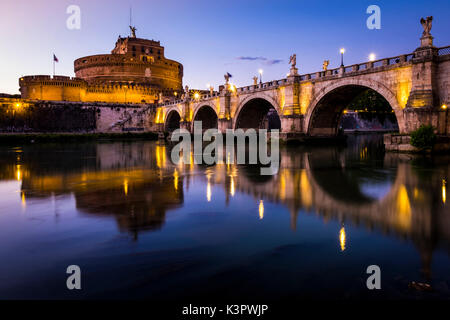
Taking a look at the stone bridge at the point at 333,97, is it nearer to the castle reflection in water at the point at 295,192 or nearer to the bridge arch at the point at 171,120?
the castle reflection in water at the point at 295,192

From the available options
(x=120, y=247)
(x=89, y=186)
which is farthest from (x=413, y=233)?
(x=89, y=186)

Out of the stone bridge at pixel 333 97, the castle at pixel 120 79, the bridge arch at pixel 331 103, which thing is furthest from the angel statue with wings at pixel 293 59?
the castle at pixel 120 79

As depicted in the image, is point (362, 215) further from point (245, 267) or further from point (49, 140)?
point (49, 140)

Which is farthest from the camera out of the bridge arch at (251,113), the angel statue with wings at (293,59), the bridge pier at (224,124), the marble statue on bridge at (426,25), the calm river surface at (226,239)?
the bridge pier at (224,124)

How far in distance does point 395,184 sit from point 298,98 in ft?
72.8

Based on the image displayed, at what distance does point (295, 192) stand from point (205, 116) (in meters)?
48.9

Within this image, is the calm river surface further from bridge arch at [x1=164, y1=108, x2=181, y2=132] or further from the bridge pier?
bridge arch at [x1=164, y1=108, x2=181, y2=132]

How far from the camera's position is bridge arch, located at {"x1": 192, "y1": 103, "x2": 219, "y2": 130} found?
53769 millimetres

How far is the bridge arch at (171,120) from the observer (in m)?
66.2

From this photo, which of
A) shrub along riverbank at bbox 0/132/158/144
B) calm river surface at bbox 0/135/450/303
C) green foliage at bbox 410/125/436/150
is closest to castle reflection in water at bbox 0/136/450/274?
calm river surface at bbox 0/135/450/303

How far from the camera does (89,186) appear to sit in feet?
35.5

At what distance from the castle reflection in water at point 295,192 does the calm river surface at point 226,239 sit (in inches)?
1.9

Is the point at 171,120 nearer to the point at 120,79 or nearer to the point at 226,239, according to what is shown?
the point at 120,79

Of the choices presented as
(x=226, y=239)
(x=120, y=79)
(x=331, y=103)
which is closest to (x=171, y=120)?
(x=120, y=79)
